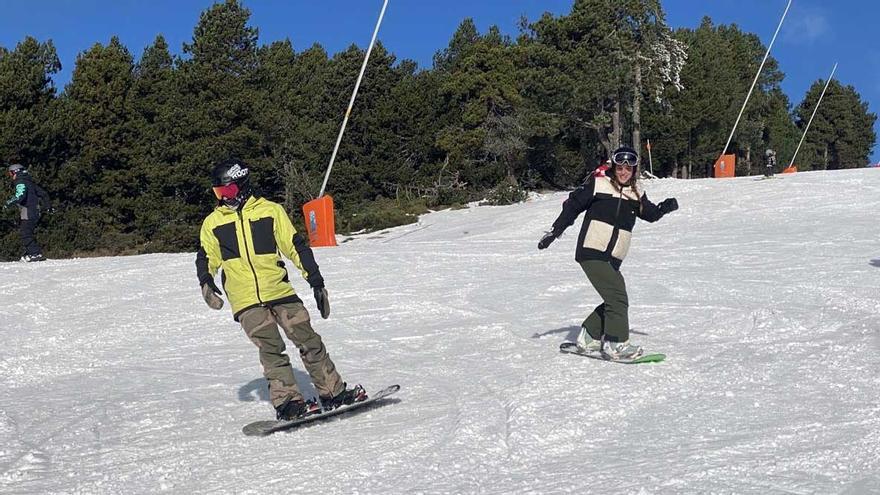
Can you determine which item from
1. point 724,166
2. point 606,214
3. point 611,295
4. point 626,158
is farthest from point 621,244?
point 724,166

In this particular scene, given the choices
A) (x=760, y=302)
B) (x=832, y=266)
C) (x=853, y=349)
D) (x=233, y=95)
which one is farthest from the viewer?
(x=233, y=95)

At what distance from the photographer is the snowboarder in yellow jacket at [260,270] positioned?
5.86 m

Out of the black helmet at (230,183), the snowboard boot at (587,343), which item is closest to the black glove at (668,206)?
the snowboard boot at (587,343)

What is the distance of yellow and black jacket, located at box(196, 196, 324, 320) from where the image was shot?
5867mm

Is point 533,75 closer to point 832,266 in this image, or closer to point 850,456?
point 832,266

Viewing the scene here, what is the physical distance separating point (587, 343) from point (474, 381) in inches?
45.2

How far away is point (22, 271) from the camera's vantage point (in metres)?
14.5

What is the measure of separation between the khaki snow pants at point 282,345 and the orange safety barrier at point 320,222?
43.6ft

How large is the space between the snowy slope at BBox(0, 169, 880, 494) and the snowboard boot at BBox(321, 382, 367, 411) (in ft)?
0.43

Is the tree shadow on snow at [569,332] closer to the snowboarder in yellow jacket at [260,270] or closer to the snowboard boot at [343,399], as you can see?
the snowboard boot at [343,399]

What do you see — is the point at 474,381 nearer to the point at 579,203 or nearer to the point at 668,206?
the point at 579,203

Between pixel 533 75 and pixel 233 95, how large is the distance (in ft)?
47.1

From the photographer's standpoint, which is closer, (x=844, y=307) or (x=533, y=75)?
(x=844, y=307)

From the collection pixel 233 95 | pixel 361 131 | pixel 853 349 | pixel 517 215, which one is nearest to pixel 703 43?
pixel 361 131
